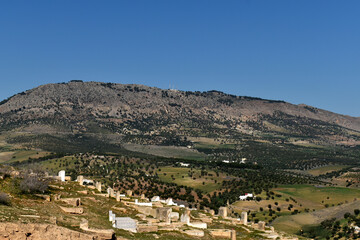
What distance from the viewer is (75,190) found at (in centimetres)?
4281

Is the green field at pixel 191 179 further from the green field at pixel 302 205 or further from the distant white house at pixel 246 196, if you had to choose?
the green field at pixel 302 205

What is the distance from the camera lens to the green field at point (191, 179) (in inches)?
4865

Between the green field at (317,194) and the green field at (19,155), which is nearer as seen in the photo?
→ the green field at (317,194)

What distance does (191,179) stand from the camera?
431ft

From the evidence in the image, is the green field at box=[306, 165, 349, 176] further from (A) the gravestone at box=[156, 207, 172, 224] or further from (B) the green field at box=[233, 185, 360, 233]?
(A) the gravestone at box=[156, 207, 172, 224]

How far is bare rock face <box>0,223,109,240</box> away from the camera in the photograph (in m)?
18.9

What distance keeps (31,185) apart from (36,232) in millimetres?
15000

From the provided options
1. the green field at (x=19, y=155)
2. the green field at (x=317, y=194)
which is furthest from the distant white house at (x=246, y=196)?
the green field at (x=19, y=155)

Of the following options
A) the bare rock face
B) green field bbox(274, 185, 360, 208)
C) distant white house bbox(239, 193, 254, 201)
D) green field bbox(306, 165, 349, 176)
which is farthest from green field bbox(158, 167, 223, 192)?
the bare rock face

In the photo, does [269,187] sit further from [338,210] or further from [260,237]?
[260,237]

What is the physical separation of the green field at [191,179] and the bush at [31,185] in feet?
282

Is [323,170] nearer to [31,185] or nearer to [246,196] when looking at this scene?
[246,196]

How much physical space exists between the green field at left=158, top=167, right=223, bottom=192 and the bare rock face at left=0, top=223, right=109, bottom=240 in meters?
99.4

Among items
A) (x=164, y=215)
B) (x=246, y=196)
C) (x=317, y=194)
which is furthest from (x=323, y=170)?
(x=164, y=215)
